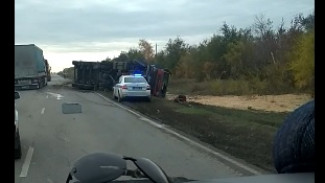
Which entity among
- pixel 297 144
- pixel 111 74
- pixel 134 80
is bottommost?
pixel 297 144

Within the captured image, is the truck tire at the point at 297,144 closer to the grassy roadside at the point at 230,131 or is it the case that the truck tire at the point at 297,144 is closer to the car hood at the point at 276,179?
the car hood at the point at 276,179

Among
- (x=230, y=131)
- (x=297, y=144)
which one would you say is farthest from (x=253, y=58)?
(x=297, y=144)

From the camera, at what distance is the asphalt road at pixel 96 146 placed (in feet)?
29.2

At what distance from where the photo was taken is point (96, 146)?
40.4ft

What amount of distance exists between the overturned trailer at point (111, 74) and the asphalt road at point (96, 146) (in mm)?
12744

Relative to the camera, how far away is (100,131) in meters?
15.7

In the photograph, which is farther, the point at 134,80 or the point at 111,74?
the point at 111,74

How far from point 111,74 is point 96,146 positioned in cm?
2792

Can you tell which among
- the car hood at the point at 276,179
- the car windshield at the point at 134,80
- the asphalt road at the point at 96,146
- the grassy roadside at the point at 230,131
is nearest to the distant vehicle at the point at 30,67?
the car windshield at the point at 134,80

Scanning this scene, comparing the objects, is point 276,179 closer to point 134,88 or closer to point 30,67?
point 134,88

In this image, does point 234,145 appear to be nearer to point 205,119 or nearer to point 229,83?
point 205,119
